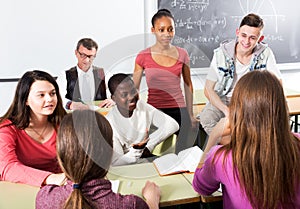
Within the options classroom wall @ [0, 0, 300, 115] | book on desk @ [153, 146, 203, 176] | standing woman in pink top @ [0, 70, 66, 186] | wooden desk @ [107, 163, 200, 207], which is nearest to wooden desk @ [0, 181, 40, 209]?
standing woman in pink top @ [0, 70, 66, 186]

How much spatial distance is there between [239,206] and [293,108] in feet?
6.02

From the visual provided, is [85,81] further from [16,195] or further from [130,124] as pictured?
[16,195]

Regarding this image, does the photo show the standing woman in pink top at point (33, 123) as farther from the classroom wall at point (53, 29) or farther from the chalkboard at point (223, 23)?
the chalkboard at point (223, 23)

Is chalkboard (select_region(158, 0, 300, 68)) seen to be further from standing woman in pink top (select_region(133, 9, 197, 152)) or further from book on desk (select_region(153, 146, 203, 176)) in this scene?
book on desk (select_region(153, 146, 203, 176))

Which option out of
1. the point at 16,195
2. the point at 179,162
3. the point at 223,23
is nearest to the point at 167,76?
the point at 179,162

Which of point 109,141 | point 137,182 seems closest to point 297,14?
point 137,182

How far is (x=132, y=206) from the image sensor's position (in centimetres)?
130

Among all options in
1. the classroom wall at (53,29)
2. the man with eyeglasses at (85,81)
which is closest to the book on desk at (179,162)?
the man with eyeglasses at (85,81)

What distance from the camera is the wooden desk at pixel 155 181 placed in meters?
1.60

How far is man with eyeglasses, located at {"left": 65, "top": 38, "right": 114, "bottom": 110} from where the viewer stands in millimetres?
1755

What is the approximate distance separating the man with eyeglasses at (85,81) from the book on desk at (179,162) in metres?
0.42

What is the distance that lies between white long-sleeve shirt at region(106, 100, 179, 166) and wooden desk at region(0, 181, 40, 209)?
Answer: 0.39 meters

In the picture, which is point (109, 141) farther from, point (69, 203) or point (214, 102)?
point (214, 102)

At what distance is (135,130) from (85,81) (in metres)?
0.74
